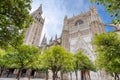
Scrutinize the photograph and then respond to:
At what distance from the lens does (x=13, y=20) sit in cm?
932

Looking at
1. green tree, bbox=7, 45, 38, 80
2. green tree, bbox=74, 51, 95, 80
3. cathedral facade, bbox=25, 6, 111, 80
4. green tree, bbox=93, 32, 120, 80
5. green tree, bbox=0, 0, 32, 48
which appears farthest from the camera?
cathedral facade, bbox=25, 6, 111, 80

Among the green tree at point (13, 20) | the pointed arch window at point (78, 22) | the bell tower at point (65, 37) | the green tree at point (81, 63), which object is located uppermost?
the pointed arch window at point (78, 22)

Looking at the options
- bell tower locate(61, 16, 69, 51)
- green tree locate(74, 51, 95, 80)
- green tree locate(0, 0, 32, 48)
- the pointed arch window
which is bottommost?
green tree locate(74, 51, 95, 80)

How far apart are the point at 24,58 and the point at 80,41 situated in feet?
69.6

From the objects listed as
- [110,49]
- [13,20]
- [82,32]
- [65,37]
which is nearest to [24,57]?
[13,20]

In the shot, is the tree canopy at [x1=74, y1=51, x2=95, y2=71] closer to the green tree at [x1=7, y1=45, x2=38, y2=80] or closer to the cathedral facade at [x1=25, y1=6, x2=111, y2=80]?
the cathedral facade at [x1=25, y1=6, x2=111, y2=80]

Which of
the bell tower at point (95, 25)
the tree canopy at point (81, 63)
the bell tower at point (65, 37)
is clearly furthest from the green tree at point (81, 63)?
the bell tower at point (65, 37)

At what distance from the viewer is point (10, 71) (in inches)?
1631

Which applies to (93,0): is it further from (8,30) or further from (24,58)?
(24,58)

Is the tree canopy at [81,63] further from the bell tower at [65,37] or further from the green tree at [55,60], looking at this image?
the bell tower at [65,37]

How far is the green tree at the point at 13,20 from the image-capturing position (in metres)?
8.55

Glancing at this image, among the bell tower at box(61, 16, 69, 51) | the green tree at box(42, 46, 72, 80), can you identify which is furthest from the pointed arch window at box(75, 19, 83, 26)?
the green tree at box(42, 46, 72, 80)

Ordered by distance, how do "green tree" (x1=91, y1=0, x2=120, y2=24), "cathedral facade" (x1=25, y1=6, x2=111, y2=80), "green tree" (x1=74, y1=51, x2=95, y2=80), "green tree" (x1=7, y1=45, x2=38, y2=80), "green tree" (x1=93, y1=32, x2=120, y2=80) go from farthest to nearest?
"cathedral facade" (x1=25, y1=6, x2=111, y2=80), "green tree" (x1=74, y1=51, x2=95, y2=80), "green tree" (x1=7, y1=45, x2=38, y2=80), "green tree" (x1=93, y1=32, x2=120, y2=80), "green tree" (x1=91, y1=0, x2=120, y2=24)

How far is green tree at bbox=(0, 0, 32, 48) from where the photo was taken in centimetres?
855
